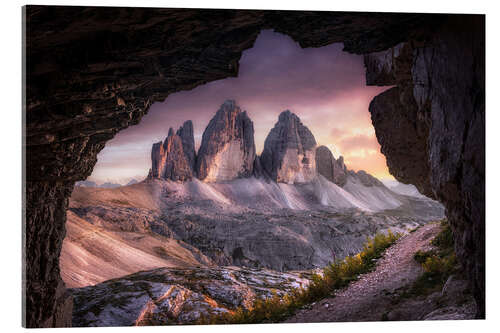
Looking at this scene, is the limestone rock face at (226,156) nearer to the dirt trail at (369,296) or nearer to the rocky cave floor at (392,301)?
the dirt trail at (369,296)

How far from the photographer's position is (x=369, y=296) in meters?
7.20

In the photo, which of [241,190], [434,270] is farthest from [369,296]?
[241,190]

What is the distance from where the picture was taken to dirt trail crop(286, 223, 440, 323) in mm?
6777

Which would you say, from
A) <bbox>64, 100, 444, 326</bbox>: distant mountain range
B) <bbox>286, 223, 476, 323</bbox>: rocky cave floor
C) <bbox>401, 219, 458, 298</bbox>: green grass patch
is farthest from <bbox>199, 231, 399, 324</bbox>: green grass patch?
<bbox>401, 219, 458, 298</bbox>: green grass patch

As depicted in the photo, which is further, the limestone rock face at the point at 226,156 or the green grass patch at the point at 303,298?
the limestone rock face at the point at 226,156

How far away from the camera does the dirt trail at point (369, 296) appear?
6.78m

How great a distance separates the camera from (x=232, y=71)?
6.12 m

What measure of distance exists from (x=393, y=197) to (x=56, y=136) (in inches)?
657

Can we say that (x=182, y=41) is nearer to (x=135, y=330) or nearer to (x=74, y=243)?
(x=135, y=330)

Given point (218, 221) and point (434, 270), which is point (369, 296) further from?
point (218, 221)

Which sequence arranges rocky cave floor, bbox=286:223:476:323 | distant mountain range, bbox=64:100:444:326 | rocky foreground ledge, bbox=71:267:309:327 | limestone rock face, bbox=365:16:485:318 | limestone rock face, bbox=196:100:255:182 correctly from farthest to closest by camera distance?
limestone rock face, bbox=196:100:255:182 → distant mountain range, bbox=64:100:444:326 → rocky foreground ledge, bbox=71:267:309:327 → rocky cave floor, bbox=286:223:476:323 → limestone rock face, bbox=365:16:485:318

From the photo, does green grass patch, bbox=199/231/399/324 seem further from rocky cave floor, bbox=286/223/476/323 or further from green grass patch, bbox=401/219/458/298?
green grass patch, bbox=401/219/458/298

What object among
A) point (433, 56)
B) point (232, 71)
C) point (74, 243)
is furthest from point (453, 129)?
point (74, 243)

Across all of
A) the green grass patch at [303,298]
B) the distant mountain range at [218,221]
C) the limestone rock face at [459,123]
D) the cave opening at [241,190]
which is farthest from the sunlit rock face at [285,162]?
Answer: the limestone rock face at [459,123]
